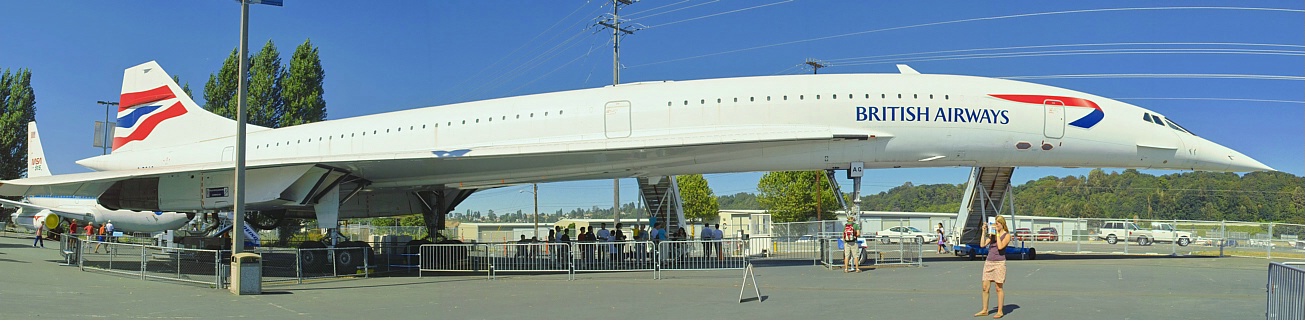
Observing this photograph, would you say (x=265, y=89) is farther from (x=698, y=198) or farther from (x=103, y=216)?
(x=698, y=198)

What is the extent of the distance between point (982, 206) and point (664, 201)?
7.55 meters

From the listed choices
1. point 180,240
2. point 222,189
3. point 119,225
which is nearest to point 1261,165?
point 222,189

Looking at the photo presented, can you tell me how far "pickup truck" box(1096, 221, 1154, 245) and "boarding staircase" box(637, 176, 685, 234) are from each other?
20.0 metres

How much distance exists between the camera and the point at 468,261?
17203 millimetres

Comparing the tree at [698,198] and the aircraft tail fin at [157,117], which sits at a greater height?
the aircraft tail fin at [157,117]

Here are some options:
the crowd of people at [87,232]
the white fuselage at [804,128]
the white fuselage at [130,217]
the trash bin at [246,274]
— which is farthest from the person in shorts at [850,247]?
the white fuselage at [130,217]

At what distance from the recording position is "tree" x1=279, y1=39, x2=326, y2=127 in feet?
127

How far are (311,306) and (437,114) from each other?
8746mm

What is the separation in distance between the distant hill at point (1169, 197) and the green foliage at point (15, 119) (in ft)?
154

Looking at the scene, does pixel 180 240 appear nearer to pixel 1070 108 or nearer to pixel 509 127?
pixel 509 127

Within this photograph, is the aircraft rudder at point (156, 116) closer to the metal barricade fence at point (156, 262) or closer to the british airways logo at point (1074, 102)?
the metal barricade fence at point (156, 262)

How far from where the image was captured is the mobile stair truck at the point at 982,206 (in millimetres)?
18625

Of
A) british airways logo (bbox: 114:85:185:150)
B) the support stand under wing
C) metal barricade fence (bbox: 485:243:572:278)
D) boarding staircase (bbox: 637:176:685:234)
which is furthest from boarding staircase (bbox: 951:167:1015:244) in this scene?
british airways logo (bbox: 114:85:185:150)

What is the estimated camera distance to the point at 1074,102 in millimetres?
16500
